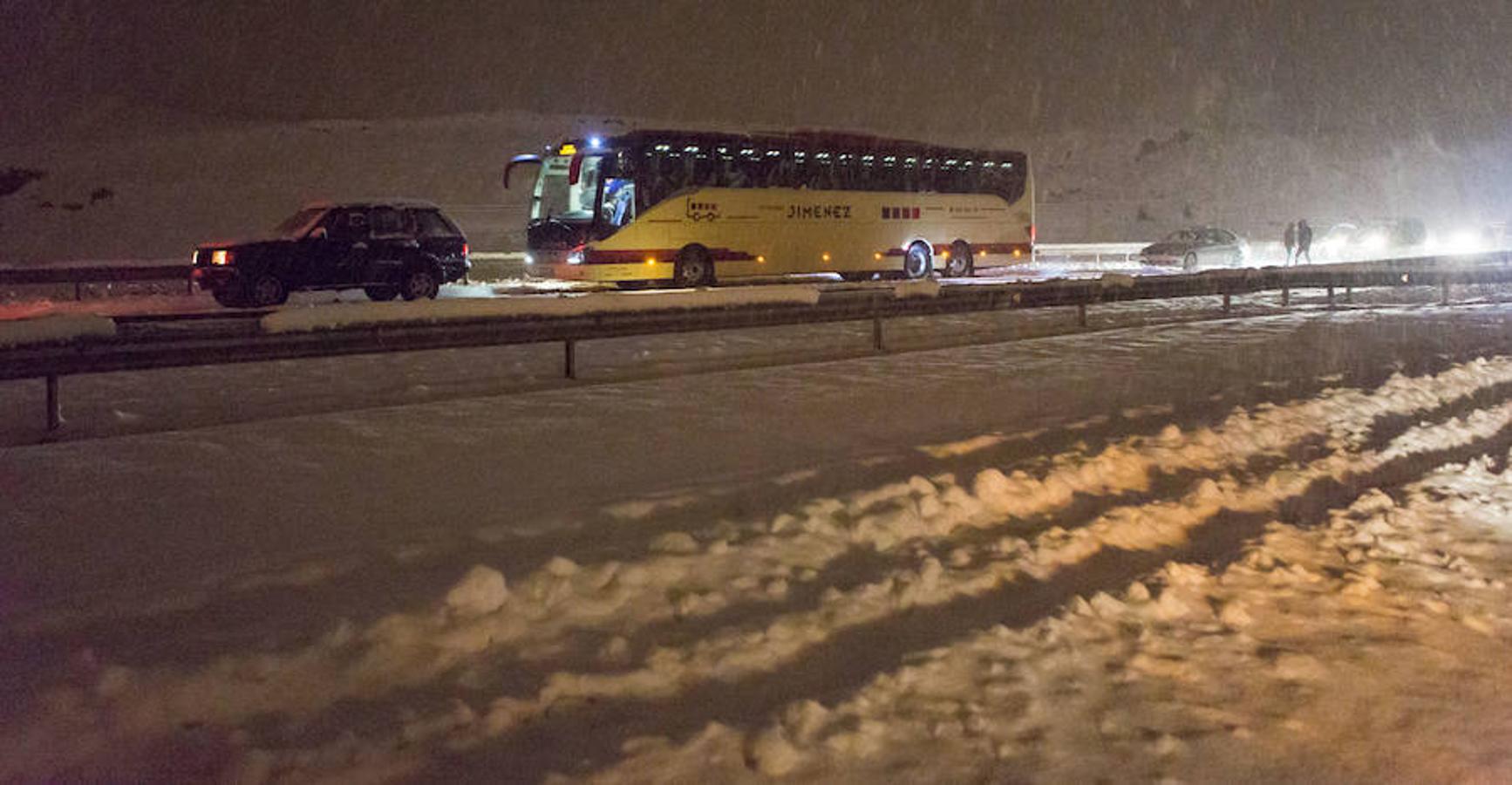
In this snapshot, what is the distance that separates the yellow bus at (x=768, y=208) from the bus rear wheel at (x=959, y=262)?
42mm

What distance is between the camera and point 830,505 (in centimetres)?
811

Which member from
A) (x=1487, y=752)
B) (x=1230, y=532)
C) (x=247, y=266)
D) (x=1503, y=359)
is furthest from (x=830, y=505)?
(x=247, y=266)

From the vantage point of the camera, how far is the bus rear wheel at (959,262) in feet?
116

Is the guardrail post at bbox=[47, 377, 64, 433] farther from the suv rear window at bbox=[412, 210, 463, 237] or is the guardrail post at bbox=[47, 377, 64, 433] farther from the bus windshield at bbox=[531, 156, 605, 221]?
the bus windshield at bbox=[531, 156, 605, 221]

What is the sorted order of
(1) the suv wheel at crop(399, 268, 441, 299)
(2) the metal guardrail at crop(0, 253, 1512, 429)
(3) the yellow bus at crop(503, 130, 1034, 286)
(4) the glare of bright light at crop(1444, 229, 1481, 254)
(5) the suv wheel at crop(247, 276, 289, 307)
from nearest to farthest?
(2) the metal guardrail at crop(0, 253, 1512, 429) < (5) the suv wheel at crop(247, 276, 289, 307) < (1) the suv wheel at crop(399, 268, 441, 299) < (3) the yellow bus at crop(503, 130, 1034, 286) < (4) the glare of bright light at crop(1444, 229, 1481, 254)

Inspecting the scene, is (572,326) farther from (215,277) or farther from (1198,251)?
(1198,251)

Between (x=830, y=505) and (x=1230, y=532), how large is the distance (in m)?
2.76

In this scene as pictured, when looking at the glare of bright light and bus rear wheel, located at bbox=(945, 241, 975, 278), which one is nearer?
bus rear wheel, located at bbox=(945, 241, 975, 278)

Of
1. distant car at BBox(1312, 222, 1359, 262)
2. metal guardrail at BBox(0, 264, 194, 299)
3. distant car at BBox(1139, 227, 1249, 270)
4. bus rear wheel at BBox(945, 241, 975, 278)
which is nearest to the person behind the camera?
metal guardrail at BBox(0, 264, 194, 299)

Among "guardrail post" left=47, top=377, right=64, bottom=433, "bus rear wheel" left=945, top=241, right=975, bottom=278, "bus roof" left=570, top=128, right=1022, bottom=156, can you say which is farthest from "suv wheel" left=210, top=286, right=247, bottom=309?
"bus rear wheel" left=945, top=241, right=975, bottom=278

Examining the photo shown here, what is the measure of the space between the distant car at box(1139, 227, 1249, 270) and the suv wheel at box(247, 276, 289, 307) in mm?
30566

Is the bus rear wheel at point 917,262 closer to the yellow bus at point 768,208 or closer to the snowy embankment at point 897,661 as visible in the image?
the yellow bus at point 768,208

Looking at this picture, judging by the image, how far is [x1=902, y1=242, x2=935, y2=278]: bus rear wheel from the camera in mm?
34156

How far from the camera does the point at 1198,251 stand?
1730 inches
